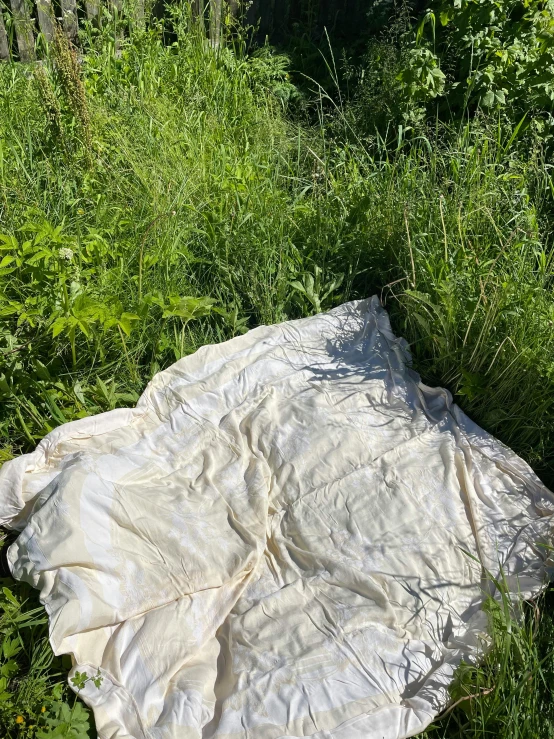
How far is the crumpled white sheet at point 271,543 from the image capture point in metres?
2.02

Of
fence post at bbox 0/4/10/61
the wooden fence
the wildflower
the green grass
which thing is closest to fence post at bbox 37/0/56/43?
the wooden fence

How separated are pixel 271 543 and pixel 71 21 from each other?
11.8 ft

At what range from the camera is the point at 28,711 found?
6.21 feet

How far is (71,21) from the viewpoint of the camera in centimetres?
416

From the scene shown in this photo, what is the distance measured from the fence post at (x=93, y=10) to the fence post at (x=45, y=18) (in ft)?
0.78

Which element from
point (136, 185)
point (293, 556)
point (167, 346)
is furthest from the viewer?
point (136, 185)

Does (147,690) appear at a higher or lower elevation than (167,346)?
lower

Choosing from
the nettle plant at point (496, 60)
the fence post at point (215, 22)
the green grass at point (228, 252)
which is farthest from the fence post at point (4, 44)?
the nettle plant at point (496, 60)

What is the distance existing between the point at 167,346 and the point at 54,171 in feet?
4.02

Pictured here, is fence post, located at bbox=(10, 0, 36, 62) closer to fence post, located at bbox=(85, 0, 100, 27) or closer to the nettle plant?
fence post, located at bbox=(85, 0, 100, 27)

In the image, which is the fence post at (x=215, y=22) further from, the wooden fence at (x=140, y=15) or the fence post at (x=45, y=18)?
the fence post at (x=45, y=18)

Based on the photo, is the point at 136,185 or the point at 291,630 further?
the point at 136,185

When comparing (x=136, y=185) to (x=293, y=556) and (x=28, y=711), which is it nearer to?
(x=293, y=556)

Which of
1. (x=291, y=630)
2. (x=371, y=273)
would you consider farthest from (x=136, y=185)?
(x=291, y=630)
